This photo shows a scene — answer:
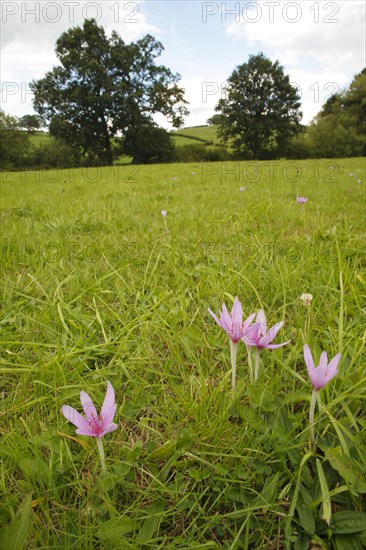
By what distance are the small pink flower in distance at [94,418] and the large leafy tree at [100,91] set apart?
123 feet

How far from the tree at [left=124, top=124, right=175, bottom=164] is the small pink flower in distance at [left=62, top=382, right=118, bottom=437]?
37970 mm

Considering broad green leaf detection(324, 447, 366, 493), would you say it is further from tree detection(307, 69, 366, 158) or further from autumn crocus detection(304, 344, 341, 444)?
tree detection(307, 69, 366, 158)

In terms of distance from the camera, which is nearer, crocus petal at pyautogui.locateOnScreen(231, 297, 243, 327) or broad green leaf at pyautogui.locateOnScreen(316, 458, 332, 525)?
broad green leaf at pyautogui.locateOnScreen(316, 458, 332, 525)

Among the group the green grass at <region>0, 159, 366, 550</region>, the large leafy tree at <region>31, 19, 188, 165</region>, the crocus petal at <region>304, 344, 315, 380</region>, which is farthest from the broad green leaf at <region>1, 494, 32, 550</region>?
the large leafy tree at <region>31, 19, 188, 165</region>

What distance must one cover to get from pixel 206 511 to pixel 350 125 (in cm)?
5189

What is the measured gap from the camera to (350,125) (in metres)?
43.2

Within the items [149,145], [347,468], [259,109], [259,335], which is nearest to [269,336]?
[259,335]

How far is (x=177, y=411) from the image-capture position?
1.10 m

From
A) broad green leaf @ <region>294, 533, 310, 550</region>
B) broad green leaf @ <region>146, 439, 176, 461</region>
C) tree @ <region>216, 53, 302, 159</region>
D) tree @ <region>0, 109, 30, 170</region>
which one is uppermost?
tree @ <region>216, 53, 302, 159</region>

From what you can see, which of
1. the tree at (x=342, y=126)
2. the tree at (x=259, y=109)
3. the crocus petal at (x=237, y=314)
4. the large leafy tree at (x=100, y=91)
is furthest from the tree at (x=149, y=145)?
the crocus petal at (x=237, y=314)

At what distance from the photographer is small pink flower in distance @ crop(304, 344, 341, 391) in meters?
0.82

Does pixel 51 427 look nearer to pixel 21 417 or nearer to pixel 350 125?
pixel 21 417

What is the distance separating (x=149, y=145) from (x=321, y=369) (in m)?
39.4

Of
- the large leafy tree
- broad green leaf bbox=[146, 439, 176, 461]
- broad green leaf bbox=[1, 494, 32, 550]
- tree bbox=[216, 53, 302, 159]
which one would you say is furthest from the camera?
tree bbox=[216, 53, 302, 159]
